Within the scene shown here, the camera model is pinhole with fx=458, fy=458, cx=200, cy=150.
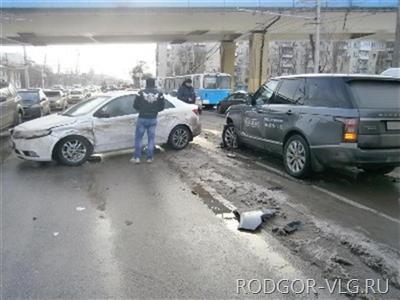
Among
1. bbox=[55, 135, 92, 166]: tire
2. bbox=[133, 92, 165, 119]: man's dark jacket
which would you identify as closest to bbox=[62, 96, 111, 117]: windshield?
bbox=[55, 135, 92, 166]: tire

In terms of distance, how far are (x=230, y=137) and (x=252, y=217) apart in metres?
5.65

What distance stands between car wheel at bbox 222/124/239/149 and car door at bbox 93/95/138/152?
231 cm

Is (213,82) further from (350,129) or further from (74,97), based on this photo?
(350,129)

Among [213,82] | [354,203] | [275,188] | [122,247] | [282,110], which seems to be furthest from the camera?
[213,82]

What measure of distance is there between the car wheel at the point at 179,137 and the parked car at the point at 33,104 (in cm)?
1127

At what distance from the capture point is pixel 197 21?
32625 millimetres

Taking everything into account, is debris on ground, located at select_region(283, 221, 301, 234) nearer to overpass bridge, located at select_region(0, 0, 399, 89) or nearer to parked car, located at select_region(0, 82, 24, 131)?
parked car, located at select_region(0, 82, 24, 131)

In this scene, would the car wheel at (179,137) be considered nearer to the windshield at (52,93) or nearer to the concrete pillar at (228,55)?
the windshield at (52,93)

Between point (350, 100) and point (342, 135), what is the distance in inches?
21.3

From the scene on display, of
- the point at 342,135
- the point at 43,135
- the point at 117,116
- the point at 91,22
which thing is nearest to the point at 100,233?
the point at 342,135

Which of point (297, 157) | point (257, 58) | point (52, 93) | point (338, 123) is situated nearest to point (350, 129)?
point (338, 123)

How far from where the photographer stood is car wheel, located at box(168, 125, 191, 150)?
11.1 metres

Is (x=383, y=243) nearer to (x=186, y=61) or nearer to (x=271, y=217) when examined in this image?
(x=271, y=217)

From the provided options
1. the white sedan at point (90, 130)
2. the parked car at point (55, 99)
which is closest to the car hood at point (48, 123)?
the white sedan at point (90, 130)
